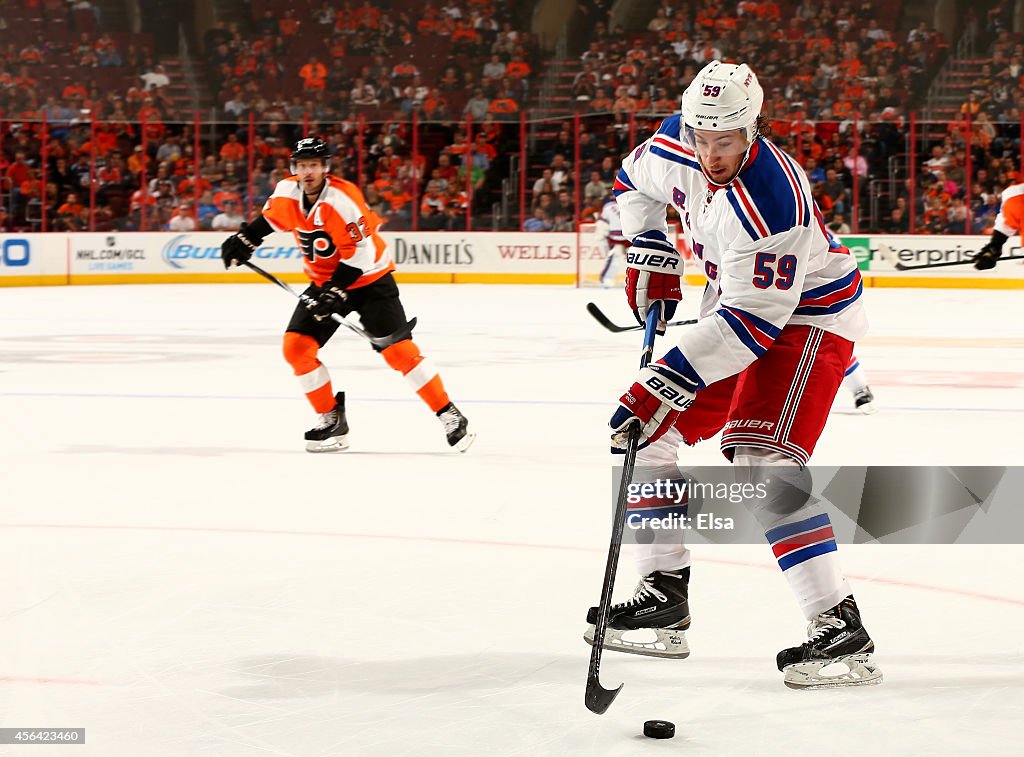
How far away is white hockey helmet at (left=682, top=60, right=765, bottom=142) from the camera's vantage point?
265cm

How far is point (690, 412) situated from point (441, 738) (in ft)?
3.14

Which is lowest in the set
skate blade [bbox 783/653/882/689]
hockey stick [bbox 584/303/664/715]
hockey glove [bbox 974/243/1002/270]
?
skate blade [bbox 783/653/882/689]

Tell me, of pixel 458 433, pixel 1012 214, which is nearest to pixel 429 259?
pixel 1012 214

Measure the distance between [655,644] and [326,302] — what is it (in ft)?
10.2

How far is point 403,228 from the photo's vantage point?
17172 mm

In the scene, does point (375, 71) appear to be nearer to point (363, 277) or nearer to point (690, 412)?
point (363, 277)

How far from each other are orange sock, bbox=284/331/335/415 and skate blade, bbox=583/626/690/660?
9.87ft

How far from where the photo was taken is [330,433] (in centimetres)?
571

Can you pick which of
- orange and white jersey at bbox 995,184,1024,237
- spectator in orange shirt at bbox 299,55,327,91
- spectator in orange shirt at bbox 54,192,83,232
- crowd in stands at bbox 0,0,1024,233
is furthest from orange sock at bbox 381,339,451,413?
spectator in orange shirt at bbox 299,55,327,91

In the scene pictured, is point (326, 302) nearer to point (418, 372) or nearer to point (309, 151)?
point (418, 372)

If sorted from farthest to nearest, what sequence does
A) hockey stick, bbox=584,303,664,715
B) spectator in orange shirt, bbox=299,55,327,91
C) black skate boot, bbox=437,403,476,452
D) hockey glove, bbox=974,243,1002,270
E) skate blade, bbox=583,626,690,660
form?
spectator in orange shirt, bbox=299,55,327,91 < hockey glove, bbox=974,243,1002,270 < black skate boot, bbox=437,403,476,452 < skate blade, bbox=583,626,690,660 < hockey stick, bbox=584,303,664,715

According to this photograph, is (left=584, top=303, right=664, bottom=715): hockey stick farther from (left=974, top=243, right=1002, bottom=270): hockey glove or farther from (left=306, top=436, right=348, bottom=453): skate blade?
(left=974, top=243, right=1002, bottom=270): hockey glove

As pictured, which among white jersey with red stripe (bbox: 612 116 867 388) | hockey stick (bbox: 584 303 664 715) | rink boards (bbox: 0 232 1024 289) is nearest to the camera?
hockey stick (bbox: 584 303 664 715)

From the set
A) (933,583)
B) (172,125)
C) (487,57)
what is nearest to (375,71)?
(487,57)
